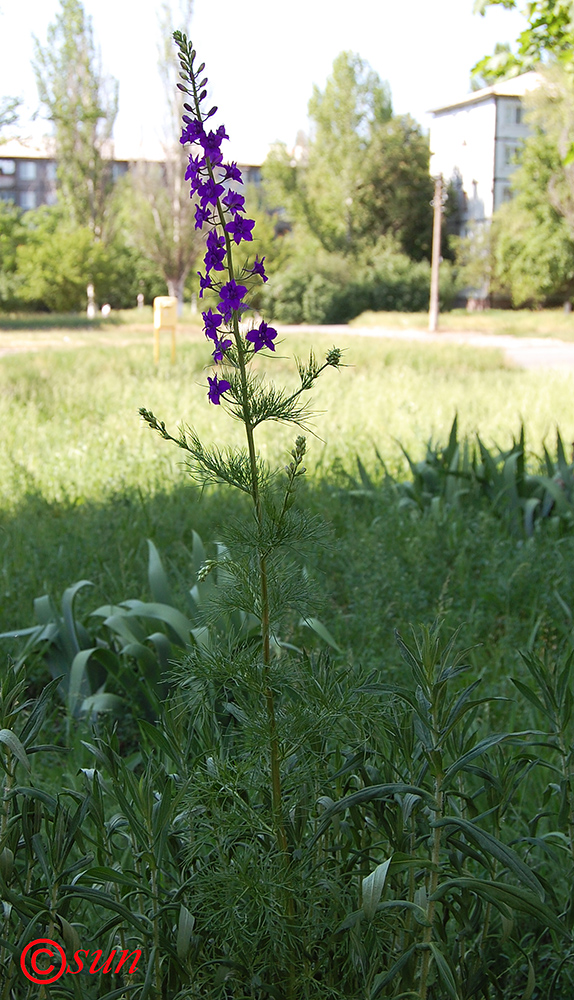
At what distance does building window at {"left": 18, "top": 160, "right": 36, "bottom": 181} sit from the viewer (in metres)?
69.1

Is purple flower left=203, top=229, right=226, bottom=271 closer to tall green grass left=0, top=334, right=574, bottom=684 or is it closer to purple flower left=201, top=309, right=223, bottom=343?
purple flower left=201, top=309, right=223, bottom=343

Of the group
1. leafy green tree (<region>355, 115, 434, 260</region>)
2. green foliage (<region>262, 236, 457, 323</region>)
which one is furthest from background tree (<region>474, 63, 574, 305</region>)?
leafy green tree (<region>355, 115, 434, 260</region>)

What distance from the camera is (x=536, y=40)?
4867mm

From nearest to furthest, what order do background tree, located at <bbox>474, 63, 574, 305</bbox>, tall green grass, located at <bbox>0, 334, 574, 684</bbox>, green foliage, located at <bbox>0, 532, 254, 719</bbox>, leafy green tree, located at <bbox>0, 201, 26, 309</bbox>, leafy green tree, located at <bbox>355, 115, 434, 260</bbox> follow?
green foliage, located at <bbox>0, 532, 254, 719</bbox>, tall green grass, located at <bbox>0, 334, 574, 684</bbox>, background tree, located at <bbox>474, 63, 574, 305</bbox>, leafy green tree, located at <bbox>0, 201, 26, 309</bbox>, leafy green tree, located at <bbox>355, 115, 434, 260</bbox>

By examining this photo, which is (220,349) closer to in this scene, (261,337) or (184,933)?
(261,337)

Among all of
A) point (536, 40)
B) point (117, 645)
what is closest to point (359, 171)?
point (536, 40)

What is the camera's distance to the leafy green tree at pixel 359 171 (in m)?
44.7

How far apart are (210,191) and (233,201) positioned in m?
0.04

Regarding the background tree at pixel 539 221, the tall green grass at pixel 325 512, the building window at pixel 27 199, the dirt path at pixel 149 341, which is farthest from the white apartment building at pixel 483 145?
the tall green grass at pixel 325 512

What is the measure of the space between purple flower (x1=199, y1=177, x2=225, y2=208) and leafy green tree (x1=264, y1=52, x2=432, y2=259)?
4580 centimetres

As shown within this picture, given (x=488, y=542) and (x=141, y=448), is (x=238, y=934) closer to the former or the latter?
(x=488, y=542)

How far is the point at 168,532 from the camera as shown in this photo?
14.6ft

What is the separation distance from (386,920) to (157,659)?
5.37 ft

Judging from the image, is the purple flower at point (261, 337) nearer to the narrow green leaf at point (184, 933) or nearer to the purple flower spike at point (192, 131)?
the purple flower spike at point (192, 131)
